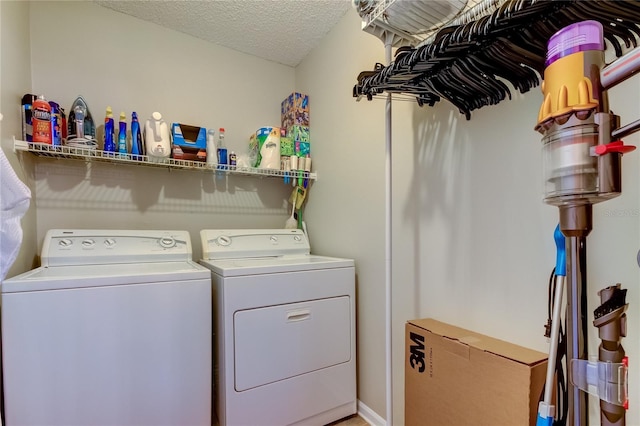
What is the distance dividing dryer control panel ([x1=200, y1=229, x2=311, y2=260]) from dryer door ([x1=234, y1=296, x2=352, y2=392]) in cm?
53

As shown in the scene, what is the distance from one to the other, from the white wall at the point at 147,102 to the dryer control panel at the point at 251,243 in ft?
1.07

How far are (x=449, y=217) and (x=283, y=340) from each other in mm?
1022

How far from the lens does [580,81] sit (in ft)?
2.06

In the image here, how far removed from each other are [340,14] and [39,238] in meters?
2.29

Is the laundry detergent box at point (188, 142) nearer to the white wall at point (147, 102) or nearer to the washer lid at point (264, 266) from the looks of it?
the white wall at point (147, 102)

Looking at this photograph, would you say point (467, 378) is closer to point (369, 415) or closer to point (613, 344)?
point (613, 344)

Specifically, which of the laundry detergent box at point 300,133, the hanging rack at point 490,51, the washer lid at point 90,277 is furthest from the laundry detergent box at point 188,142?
the hanging rack at point 490,51

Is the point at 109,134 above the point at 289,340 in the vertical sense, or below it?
above

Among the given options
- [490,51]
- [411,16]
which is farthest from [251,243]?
[490,51]

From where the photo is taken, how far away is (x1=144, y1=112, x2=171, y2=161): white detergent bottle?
1.82 m

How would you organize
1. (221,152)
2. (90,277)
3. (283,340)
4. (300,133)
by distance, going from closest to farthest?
(90,277) < (283,340) < (221,152) < (300,133)

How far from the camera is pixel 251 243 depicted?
2.01m

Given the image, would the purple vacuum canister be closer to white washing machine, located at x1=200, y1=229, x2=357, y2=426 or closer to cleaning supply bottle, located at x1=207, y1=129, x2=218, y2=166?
white washing machine, located at x1=200, y1=229, x2=357, y2=426

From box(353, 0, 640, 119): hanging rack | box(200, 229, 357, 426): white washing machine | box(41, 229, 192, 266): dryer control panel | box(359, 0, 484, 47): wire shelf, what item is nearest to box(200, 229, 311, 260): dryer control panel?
box(200, 229, 357, 426): white washing machine
